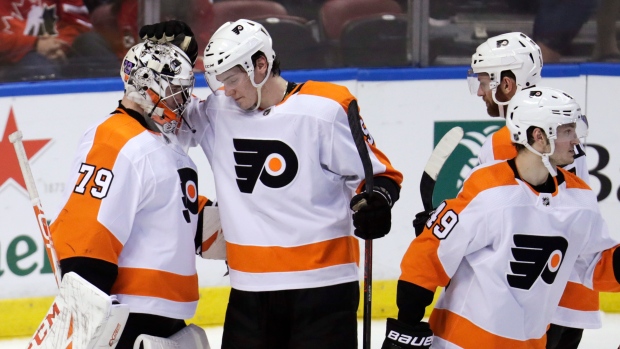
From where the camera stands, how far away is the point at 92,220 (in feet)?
8.19

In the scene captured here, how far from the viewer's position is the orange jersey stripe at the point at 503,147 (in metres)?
2.93

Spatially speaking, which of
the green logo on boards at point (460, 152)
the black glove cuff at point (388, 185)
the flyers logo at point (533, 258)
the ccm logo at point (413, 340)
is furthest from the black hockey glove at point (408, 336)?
the green logo on boards at point (460, 152)

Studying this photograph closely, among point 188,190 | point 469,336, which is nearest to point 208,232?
point 188,190

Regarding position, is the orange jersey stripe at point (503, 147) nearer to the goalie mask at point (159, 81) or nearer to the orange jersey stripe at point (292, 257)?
the orange jersey stripe at point (292, 257)

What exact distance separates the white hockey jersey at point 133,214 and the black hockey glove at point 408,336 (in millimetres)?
524

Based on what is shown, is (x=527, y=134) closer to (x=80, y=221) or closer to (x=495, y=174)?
(x=495, y=174)

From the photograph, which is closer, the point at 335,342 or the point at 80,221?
the point at 80,221

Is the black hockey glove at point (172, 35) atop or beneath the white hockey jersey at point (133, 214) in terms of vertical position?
atop

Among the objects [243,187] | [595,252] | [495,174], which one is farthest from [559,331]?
[243,187]

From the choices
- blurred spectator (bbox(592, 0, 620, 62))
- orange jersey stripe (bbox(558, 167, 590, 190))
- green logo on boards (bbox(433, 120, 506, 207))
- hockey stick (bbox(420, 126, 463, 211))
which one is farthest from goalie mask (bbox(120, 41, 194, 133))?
blurred spectator (bbox(592, 0, 620, 62))

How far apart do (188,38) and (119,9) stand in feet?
5.55

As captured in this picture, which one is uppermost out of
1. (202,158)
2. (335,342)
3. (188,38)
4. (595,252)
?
(188,38)

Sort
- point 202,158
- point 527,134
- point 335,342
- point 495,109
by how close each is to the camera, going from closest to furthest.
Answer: point 527,134 < point 335,342 < point 495,109 < point 202,158

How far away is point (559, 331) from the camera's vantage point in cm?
311
